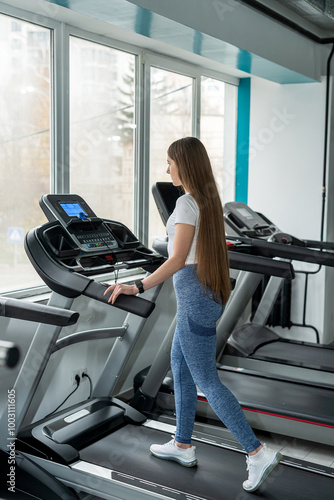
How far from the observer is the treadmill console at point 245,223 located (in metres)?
4.23

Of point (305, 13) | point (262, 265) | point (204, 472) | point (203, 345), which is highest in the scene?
point (305, 13)

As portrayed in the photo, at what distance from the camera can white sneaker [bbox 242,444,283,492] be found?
2555 millimetres

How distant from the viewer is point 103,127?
4152 millimetres

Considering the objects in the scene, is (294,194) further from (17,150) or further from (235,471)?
(235,471)

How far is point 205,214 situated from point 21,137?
5.01 feet

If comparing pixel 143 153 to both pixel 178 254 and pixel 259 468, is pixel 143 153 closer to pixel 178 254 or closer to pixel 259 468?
pixel 178 254

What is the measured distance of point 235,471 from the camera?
2770 mm

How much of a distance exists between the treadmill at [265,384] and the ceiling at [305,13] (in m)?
1.53

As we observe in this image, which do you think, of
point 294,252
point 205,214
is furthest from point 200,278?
point 294,252

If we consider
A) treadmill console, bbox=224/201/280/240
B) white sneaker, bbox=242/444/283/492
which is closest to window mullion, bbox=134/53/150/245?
treadmill console, bbox=224/201/280/240

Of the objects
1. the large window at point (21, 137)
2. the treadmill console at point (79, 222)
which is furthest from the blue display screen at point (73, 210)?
the large window at point (21, 137)

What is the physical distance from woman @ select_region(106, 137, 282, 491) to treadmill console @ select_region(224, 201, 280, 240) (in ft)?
5.51

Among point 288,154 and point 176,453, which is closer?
point 176,453

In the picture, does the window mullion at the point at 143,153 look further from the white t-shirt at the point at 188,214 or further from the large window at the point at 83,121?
the white t-shirt at the point at 188,214
